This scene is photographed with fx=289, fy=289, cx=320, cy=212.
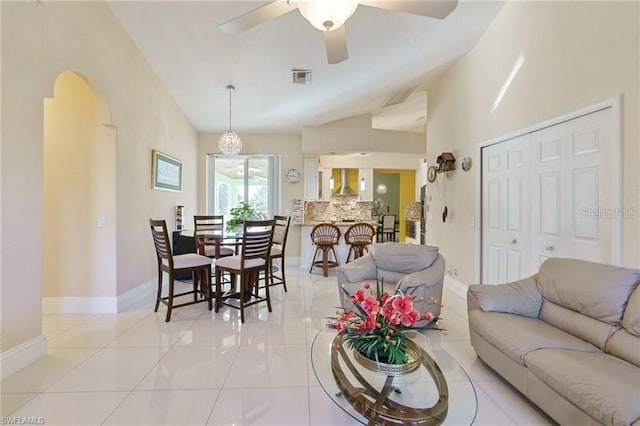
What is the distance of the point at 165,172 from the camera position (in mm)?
4516

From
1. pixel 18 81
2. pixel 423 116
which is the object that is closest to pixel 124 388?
pixel 18 81

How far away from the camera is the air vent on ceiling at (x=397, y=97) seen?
4754 millimetres

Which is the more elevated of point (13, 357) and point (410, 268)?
point (410, 268)

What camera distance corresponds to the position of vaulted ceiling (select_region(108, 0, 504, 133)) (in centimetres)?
303

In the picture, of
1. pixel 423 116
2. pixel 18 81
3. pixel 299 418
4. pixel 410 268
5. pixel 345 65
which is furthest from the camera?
pixel 423 116

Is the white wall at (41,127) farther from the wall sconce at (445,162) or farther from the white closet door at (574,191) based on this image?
the white closet door at (574,191)

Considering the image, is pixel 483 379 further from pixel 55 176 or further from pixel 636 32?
pixel 55 176

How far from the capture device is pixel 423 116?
6.41 metres

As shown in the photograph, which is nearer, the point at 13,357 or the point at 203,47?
the point at 13,357

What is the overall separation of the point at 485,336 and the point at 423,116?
5.40 metres

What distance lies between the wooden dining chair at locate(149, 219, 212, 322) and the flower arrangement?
2290 mm

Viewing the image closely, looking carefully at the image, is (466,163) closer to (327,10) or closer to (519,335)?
(519,335)

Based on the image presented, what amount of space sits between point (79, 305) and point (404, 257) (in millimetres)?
3710

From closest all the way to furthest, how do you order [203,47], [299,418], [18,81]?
[299,418] < [18,81] < [203,47]
